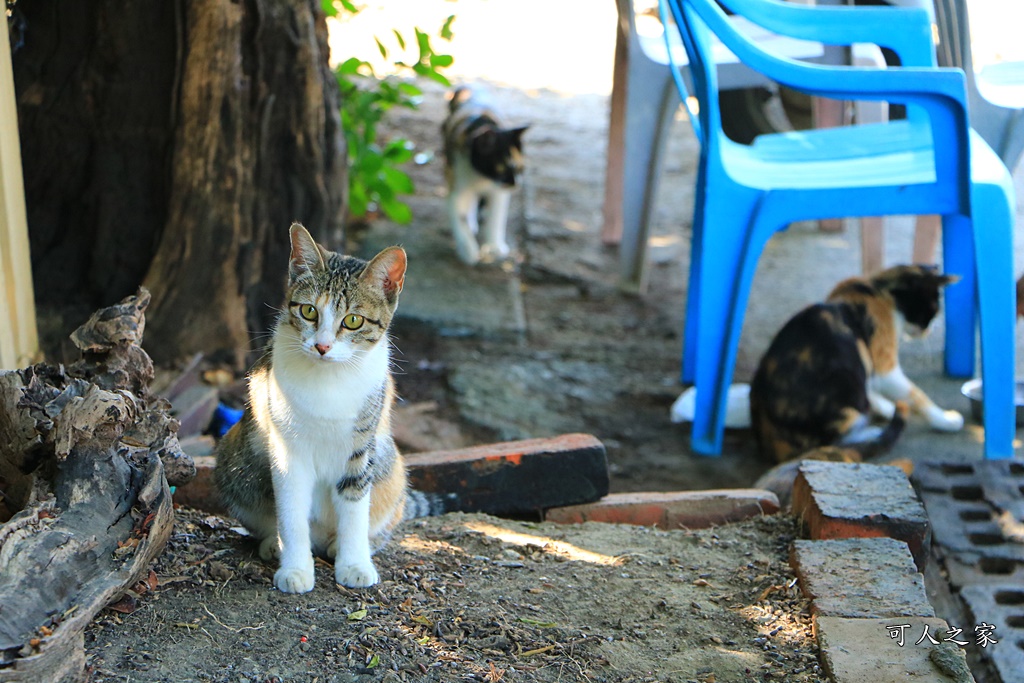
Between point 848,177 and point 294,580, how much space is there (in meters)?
2.59

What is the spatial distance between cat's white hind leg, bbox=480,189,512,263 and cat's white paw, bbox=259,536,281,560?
140 inches

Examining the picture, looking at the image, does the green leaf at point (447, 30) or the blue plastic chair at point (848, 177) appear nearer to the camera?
the blue plastic chair at point (848, 177)

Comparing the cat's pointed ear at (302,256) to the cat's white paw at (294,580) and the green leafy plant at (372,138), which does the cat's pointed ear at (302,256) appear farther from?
the green leafy plant at (372,138)

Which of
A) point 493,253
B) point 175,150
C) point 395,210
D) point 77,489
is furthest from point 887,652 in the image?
point 493,253

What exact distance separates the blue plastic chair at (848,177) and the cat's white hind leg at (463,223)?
191 cm

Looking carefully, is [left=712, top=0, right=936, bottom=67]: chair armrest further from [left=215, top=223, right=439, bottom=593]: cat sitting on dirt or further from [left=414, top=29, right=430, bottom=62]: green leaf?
[left=215, top=223, right=439, bottom=593]: cat sitting on dirt

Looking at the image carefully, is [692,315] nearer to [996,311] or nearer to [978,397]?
[978,397]

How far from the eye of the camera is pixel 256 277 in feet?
13.1

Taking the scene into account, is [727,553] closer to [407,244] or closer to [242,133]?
[242,133]

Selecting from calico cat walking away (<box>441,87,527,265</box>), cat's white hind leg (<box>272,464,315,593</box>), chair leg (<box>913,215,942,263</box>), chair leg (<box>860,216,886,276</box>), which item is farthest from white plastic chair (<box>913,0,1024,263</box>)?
cat's white hind leg (<box>272,464,315,593</box>)

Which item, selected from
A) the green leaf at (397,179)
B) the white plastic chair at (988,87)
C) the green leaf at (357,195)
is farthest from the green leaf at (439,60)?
the white plastic chair at (988,87)

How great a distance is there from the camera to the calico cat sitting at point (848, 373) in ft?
12.7

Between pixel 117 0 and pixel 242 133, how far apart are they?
616 mm

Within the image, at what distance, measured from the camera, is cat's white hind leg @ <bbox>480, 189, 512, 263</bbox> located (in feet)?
19.0
